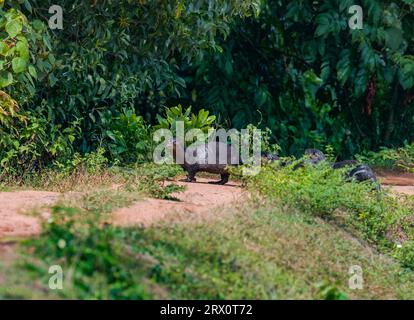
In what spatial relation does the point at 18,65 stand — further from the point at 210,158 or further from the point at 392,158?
the point at 392,158

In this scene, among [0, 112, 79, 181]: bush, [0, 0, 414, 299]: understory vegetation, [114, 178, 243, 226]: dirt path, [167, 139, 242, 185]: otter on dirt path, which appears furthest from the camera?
[167, 139, 242, 185]: otter on dirt path

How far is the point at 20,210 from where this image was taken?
761cm

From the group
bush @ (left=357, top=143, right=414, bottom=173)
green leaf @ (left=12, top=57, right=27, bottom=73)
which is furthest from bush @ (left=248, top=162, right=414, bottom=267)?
bush @ (left=357, top=143, right=414, bottom=173)

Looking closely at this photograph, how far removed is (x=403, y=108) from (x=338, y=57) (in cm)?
179

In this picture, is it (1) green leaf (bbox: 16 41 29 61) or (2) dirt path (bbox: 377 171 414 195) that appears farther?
(2) dirt path (bbox: 377 171 414 195)

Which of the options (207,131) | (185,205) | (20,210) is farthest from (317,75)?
(20,210)

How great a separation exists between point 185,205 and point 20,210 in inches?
77.9

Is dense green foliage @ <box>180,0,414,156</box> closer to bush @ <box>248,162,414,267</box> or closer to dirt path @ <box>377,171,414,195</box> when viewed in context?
dirt path @ <box>377,171,414,195</box>

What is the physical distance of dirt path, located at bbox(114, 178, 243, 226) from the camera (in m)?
7.68

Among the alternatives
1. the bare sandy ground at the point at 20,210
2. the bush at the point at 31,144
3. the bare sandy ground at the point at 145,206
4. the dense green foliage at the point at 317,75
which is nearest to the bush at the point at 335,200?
the bare sandy ground at the point at 145,206

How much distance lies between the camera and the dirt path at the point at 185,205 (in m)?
7.68

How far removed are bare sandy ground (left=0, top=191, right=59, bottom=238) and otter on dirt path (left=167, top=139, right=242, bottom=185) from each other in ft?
6.94
